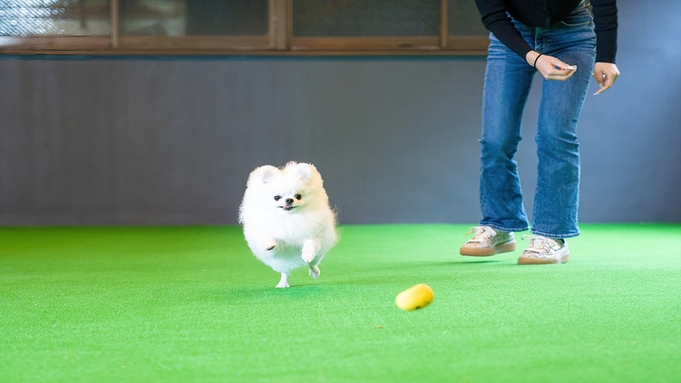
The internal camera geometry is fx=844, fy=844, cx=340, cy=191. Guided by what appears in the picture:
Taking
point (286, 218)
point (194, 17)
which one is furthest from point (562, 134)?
point (194, 17)

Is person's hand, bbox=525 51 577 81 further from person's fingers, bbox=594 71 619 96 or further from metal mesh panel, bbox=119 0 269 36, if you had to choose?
metal mesh panel, bbox=119 0 269 36

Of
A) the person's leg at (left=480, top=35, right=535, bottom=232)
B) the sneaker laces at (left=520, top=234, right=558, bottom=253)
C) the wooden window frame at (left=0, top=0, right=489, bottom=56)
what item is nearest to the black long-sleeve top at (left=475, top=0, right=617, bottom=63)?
the person's leg at (left=480, top=35, right=535, bottom=232)

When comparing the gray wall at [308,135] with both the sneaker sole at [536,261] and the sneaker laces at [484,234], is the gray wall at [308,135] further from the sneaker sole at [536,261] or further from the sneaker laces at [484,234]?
the sneaker sole at [536,261]

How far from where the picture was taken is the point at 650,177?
622 cm

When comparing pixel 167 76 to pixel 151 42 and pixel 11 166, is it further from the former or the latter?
pixel 11 166

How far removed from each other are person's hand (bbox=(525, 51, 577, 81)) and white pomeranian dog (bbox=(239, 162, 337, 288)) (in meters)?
1.02

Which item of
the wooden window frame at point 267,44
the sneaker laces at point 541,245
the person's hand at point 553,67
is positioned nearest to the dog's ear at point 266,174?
the person's hand at point 553,67

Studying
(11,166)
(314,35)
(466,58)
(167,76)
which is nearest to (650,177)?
(466,58)

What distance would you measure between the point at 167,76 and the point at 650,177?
11.8 ft

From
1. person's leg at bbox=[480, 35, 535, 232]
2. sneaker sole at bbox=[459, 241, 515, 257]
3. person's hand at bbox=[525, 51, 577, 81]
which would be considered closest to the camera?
person's hand at bbox=[525, 51, 577, 81]

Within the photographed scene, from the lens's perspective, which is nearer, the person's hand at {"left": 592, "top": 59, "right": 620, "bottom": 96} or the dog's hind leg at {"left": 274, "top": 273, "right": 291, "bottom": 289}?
the dog's hind leg at {"left": 274, "top": 273, "right": 291, "bottom": 289}

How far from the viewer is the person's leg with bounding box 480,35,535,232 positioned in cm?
367

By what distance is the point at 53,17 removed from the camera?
5992mm

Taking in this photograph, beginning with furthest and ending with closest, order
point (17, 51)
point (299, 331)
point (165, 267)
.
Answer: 1. point (17, 51)
2. point (165, 267)
3. point (299, 331)
